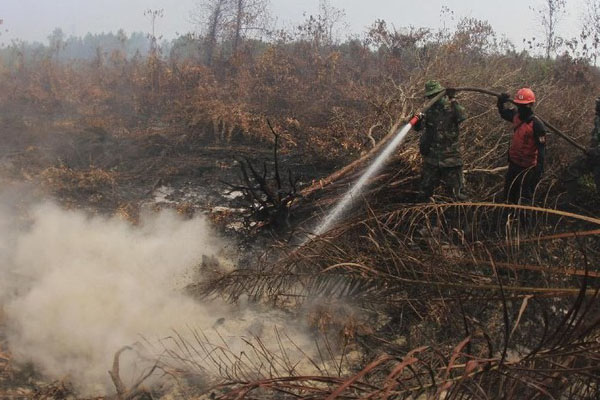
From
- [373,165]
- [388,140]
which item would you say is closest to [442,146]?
[373,165]

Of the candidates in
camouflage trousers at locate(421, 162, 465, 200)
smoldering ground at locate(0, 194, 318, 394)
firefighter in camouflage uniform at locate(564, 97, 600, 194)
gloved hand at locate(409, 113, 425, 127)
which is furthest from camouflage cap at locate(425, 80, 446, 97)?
smoldering ground at locate(0, 194, 318, 394)

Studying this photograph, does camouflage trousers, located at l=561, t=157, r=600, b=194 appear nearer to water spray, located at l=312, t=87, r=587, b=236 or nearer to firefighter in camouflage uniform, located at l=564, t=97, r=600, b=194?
firefighter in camouflage uniform, located at l=564, t=97, r=600, b=194

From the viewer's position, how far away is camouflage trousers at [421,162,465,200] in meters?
5.10

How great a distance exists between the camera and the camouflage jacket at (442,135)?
5.08 meters

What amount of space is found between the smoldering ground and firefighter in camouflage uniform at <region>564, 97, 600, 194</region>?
3.87 m

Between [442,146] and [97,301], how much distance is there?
3.95 m

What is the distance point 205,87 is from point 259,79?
1.70m

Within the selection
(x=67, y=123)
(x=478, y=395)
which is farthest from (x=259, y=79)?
(x=478, y=395)

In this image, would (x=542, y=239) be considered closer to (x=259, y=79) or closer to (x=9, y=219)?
(x=9, y=219)

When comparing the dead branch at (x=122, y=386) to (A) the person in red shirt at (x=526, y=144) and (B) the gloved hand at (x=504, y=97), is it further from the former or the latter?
(B) the gloved hand at (x=504, y=97)

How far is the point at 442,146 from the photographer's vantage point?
5117 mm

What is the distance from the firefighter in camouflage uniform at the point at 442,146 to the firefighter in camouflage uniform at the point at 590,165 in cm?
135

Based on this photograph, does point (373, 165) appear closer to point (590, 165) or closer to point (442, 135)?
point (442, 135)

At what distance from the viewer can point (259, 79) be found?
Result: 13766mm
